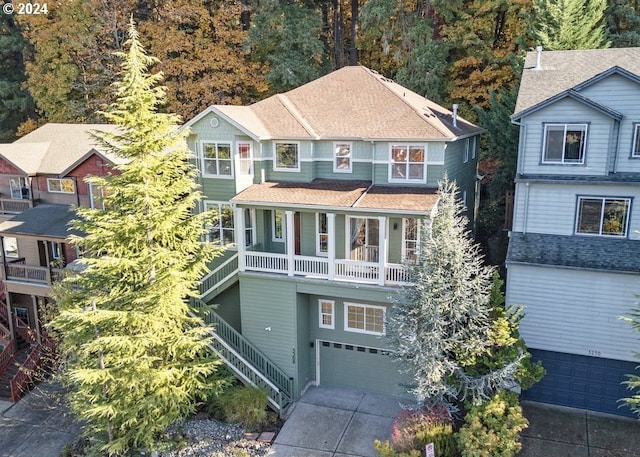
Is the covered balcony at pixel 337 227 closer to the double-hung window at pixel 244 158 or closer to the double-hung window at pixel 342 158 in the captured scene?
the double-hung window at pixel 342 158

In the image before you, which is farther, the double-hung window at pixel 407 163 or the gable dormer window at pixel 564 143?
the double-hung window at pixel 407 163

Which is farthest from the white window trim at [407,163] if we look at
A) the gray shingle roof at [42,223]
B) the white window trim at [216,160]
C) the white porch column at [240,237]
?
the gray shingle roof at [42,223]

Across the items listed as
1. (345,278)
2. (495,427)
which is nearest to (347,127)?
(345,278)

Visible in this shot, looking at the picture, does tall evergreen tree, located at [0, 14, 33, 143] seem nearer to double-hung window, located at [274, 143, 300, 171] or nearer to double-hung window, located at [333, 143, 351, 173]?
double-hung window, located at [274, 143, 300, 171]

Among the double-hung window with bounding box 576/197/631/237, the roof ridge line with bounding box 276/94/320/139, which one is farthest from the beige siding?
the roof ridge line with bounding box 276/94/320/139

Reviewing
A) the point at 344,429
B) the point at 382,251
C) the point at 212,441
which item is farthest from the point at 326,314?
the point at 212,441

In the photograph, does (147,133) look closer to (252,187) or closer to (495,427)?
(252,187)
